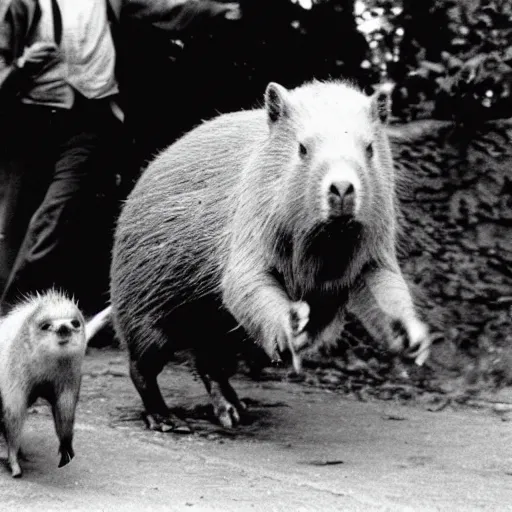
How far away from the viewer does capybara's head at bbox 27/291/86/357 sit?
533 centimetres

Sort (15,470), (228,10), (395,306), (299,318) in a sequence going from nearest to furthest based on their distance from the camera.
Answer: (15,470)
(299,318)
(395,306)
(228,10)

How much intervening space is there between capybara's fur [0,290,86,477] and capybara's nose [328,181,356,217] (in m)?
1.26

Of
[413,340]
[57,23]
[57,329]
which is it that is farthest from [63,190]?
[413,340]

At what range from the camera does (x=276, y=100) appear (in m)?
5.85

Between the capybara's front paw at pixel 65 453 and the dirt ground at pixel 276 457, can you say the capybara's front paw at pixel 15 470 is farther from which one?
the capybara's front paw at pixel 65 453

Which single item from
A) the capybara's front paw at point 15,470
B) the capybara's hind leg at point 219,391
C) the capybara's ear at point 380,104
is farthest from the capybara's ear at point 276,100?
the capybara's front paw at point 15,470

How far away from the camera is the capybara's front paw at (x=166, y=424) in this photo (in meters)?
6.33

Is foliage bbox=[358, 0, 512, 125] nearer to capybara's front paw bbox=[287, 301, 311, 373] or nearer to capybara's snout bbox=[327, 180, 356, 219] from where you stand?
capybara's snout bbox=[327, 180, 356, 219]

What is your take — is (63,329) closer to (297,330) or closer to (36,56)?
(297,330)

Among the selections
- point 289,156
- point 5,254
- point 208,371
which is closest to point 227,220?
point 289,156

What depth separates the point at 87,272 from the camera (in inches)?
346

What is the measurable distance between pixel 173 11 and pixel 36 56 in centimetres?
96

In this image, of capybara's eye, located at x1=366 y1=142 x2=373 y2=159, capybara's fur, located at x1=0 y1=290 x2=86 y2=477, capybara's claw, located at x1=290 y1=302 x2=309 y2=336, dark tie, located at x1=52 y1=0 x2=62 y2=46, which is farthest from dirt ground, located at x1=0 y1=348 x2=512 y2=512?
dark tie, located at x1=52 y1=0 x2=62 y2=46

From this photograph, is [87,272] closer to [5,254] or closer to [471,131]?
[5,254]
